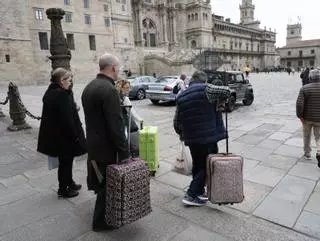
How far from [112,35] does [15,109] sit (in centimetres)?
3877

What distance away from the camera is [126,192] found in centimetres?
251

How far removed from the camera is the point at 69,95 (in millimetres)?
3449

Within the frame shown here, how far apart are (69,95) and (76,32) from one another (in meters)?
38.9

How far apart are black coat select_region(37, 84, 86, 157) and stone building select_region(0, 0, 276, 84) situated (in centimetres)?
3088

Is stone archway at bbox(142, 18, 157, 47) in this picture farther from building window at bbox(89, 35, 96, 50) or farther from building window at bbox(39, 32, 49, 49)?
building window at bbox(39, 32, 49, 49)

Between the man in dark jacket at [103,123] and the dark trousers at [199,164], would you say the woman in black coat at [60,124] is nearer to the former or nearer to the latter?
the man in dark jacket at [103,123]

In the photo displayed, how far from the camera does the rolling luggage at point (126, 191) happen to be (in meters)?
2.48

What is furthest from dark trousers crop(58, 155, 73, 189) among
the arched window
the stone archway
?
the arched window

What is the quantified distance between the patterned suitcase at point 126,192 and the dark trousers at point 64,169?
122 cm

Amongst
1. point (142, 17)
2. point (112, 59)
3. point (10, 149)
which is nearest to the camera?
point (112, 59)

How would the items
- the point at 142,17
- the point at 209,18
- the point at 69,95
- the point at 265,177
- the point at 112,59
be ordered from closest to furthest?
the point at 112,59 → the point at 69,95 → the point at 265,177 → the point at 142,17 → the point at 209,18

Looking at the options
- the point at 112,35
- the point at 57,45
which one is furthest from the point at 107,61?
the point at 112,35

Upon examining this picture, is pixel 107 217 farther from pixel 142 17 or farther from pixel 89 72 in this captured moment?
pixel 142 17

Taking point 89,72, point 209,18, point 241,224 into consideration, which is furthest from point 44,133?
point 209,18
